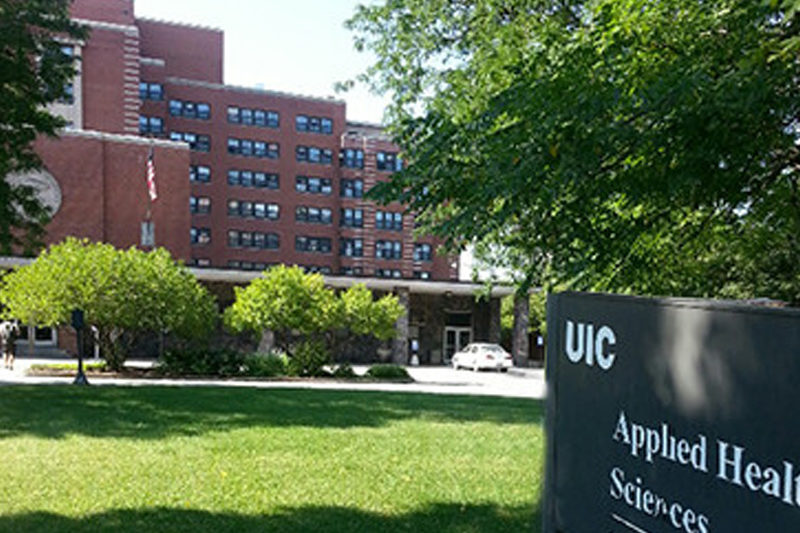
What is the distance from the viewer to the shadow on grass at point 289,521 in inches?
241

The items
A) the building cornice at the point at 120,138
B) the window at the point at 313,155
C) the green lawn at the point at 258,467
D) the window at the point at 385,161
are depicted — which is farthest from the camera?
the window at the point at 385,161

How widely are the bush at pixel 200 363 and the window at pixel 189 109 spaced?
1415 inches

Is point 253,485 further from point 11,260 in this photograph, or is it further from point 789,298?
point 11,260

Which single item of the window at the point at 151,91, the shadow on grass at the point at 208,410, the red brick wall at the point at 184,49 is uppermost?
the red brick wall at the point at 184,49

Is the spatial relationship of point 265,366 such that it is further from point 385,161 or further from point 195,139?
point 385,161

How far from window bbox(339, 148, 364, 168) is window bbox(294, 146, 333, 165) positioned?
3.26 ft

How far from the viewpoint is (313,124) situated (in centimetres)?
5975

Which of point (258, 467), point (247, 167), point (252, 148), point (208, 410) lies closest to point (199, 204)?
point (247, 167)

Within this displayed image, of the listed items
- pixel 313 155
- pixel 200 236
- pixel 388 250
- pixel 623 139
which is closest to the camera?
pixel 623 139

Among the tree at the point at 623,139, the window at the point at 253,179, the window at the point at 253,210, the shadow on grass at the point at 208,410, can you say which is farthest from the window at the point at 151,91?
the tree at the point at 623,139

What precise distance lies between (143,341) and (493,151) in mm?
35172

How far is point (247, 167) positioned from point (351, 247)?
11.2 meters

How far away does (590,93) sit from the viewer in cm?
529

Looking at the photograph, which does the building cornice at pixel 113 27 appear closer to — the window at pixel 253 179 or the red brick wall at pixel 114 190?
the red brick wall at pixel 114 190
